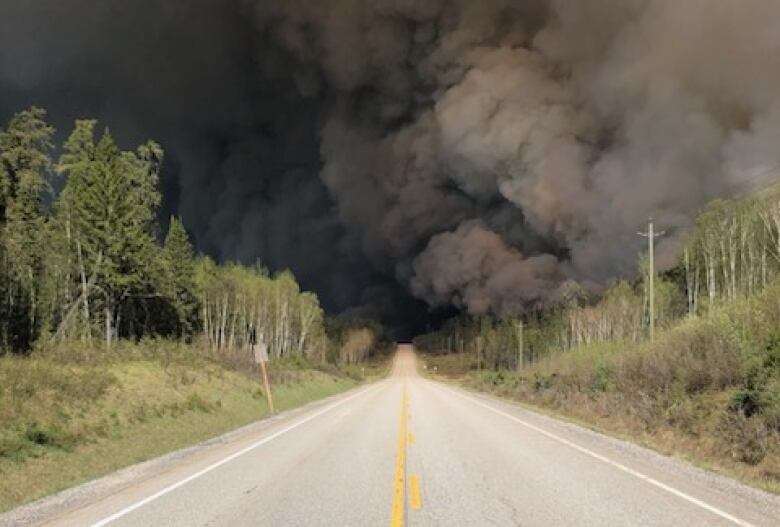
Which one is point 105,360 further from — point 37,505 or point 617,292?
point 617,292

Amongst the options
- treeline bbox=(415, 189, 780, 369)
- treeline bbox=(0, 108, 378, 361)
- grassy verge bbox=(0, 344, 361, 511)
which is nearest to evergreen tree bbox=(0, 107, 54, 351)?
treeline bbox=(0, 108, 378, 361)

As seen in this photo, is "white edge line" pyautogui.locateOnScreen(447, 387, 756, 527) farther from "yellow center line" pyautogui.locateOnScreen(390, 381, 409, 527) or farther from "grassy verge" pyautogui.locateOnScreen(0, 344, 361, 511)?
"grassy verge" pyautogui.locateOnScreen(0, 344, 361, 511)

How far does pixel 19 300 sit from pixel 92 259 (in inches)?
234

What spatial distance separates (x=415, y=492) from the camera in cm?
982

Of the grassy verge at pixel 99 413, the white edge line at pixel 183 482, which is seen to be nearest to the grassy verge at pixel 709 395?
the white edge line at pixel 183 482

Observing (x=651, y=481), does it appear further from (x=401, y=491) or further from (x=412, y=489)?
(x=401, y=491)

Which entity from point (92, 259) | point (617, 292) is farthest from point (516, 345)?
point (92, 259)

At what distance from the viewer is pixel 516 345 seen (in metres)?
150

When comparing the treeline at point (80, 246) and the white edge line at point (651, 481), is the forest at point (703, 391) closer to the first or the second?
the white edge line at point (651, 481)

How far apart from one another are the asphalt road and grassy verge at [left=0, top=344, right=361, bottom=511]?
1.70m

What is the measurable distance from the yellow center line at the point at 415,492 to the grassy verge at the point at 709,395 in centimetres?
584

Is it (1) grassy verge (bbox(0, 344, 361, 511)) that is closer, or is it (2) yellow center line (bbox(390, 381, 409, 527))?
(2) yellow center line (bbox(390, 381, 409, 527))

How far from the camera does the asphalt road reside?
321 inches

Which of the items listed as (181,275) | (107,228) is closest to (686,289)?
(181,275)
